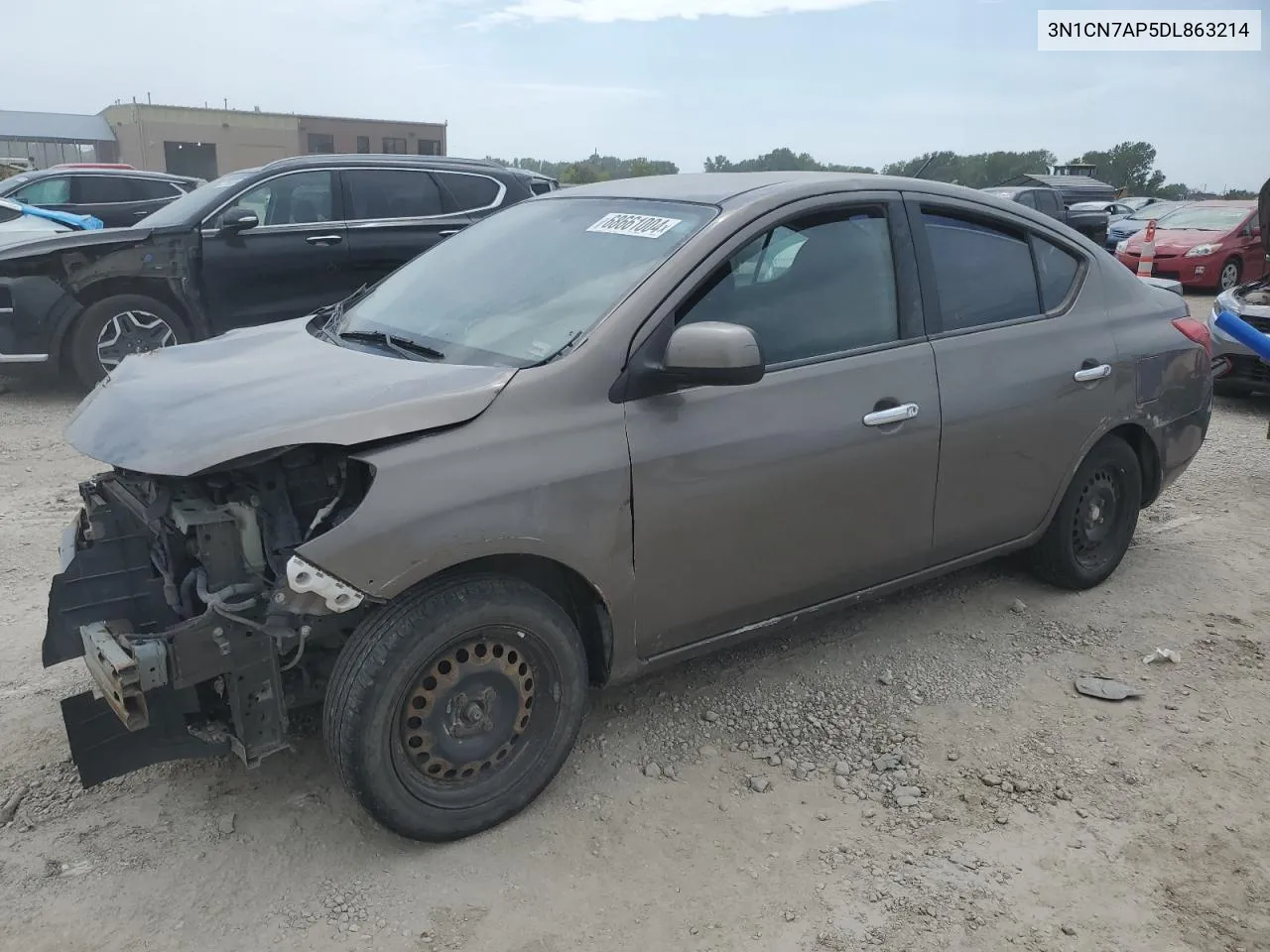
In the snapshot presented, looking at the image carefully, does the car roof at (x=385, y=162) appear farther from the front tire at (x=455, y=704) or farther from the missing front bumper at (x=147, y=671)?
the front tire at (x=455, y=704)

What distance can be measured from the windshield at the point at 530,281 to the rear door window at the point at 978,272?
1.01 meters

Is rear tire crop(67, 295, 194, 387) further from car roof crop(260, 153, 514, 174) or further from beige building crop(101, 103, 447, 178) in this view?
beige building crop(101, 103, 447, 178)

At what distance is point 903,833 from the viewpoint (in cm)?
287

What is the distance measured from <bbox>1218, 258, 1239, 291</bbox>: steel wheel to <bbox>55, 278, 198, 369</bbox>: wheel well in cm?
1452

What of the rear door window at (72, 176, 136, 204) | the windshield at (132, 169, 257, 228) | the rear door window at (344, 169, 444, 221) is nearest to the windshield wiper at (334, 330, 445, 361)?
the windshield at (132, 169, 257, 228)

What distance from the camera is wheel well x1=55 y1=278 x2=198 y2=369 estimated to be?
732 centimetres

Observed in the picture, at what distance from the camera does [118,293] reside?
24.3 ft

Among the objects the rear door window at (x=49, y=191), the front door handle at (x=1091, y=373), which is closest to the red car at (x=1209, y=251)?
the front door handle at (x=1091, y=373)

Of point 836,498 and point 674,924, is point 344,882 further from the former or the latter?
point 836,498

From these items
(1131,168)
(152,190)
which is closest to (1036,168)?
(1131,168)

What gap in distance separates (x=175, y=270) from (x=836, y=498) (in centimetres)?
598

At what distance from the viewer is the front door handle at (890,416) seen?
3314 millimetres

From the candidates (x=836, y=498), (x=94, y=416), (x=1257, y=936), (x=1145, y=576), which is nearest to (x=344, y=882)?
(x=94, y=416)

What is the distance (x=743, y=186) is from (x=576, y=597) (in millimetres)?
1501
